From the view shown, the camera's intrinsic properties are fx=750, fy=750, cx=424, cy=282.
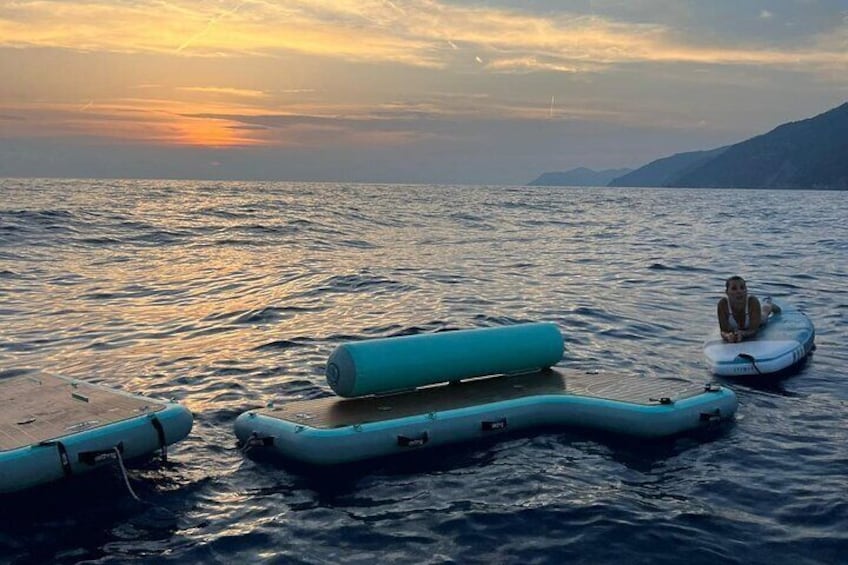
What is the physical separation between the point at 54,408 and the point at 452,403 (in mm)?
5143

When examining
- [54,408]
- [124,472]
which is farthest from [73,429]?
[54,408]

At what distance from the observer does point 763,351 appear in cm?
1338

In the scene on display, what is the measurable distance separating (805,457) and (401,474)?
5069 mm

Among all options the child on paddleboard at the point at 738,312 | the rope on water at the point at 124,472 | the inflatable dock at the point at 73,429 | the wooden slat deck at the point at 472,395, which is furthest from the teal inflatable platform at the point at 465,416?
the child on paddleboard at the point at 738,312

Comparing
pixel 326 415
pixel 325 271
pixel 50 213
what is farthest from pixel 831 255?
pixel 50 213

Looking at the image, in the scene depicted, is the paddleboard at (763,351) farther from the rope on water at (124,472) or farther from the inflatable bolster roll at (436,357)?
the rope on water at (124,472)

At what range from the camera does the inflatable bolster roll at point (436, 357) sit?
33.9 feet

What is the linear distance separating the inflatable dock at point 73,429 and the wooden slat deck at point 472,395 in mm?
1481

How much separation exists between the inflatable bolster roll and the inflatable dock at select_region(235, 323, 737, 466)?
16mm

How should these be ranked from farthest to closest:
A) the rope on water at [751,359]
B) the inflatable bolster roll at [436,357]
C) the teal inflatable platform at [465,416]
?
the rope on water at [751,359] → the inflatable bolster roll at [436,357] → the teal inflatable platform at [465,416]

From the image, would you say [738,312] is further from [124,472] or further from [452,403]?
[124,472]

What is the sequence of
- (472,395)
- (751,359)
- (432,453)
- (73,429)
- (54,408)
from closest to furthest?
(73,429), (54,408), (432,453), (472,395), (751,359)

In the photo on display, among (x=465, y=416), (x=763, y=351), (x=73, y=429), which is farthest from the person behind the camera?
(x=763, y=351)

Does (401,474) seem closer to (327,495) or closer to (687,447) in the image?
(327,495)
